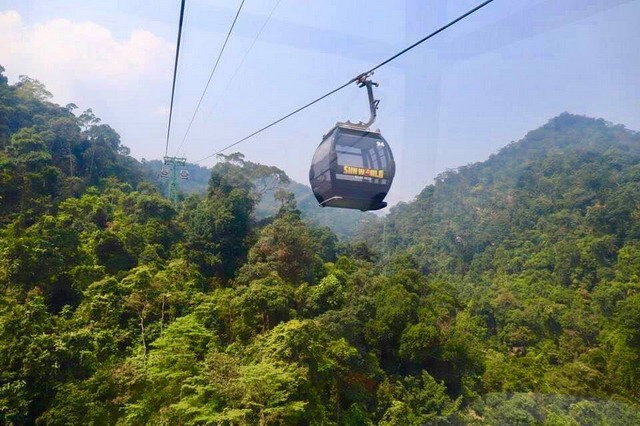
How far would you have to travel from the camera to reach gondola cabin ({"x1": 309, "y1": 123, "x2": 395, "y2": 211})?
5.18 m

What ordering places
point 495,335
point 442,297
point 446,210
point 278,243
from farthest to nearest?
point 446,210
point 495,335
point 442,297
point 278,243

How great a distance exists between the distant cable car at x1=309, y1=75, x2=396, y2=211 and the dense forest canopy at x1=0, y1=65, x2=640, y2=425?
14.4ft

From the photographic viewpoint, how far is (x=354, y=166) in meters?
5.27

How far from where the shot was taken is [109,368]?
344 inches

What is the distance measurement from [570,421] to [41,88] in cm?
3593

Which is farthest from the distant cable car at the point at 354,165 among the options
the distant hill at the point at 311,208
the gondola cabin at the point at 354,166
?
the distant hill at the point at 311,208

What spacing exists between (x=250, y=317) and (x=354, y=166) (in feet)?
24.2

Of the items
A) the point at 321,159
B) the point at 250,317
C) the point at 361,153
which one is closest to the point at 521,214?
the point at 250,317

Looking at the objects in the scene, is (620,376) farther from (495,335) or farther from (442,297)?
(495,335)

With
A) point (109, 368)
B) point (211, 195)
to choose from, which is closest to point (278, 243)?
point (211, 195)

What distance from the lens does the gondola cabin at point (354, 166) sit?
17.0 ft

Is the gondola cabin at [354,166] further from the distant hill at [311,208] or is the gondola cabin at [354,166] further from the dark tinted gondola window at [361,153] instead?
the distant hill at [311,208]

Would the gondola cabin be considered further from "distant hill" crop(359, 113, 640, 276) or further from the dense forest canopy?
"distant hill" crop(359, 113, 640, 276)

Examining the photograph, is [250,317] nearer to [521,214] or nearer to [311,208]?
[521,214]
